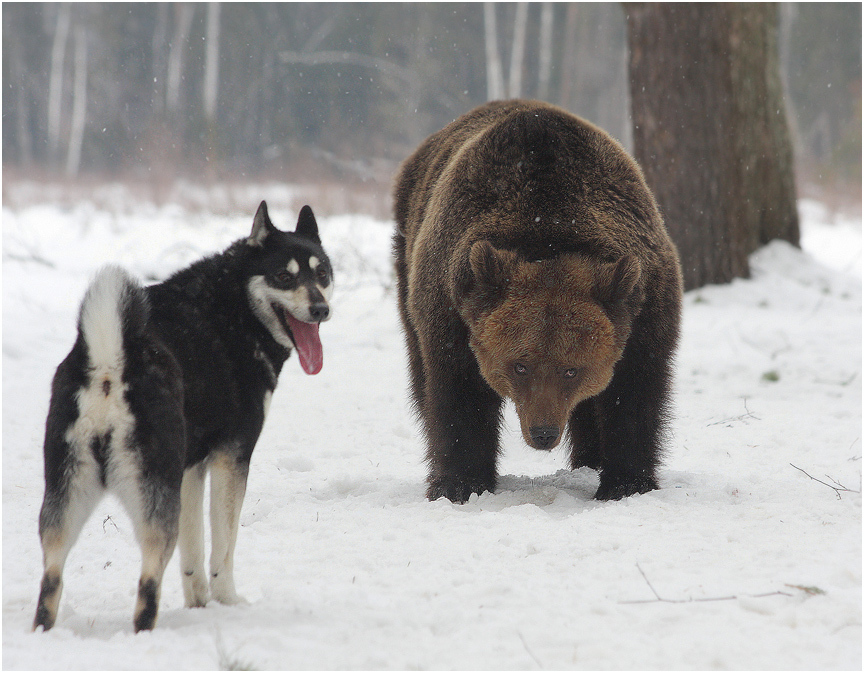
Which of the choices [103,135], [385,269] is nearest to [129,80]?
[103,135]

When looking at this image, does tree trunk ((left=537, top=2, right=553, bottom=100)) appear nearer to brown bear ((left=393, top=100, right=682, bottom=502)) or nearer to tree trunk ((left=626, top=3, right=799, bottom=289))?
tree trunk ((left=626, top=3, right=799, bottom=289))

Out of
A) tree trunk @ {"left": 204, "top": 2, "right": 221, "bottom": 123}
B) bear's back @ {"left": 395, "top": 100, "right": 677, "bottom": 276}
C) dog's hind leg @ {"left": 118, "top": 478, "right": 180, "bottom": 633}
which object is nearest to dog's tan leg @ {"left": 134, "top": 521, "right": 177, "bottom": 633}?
dog's hind leg @ {"left": 118, "top": 478, "right": 180, "bottom": 633}

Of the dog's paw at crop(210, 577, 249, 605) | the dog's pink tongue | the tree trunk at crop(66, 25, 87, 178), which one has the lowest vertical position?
the dog's paw at crop(210, 577, 249, 605)

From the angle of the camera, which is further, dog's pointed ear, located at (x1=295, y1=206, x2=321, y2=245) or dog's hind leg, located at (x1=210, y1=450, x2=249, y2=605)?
dog's pointed ear, located at (x1=295, y1=206, x2=321, y2=245)

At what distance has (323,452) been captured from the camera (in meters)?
6.03

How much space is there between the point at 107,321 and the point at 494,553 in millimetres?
1876

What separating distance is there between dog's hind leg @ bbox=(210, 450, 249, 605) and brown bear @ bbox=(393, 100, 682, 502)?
150cm

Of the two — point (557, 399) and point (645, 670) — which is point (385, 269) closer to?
point (557, 399)

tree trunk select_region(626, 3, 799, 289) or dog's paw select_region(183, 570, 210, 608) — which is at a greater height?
tree trunk select_region(626, 3, 799, 289)

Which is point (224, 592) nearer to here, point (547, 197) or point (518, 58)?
point (547, 197)

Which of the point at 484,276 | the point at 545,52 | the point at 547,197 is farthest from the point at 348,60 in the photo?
the point at 484,276

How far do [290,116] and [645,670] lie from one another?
27.4 m

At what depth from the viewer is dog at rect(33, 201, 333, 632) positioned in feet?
9.28

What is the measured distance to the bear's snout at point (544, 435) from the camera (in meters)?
4.09
